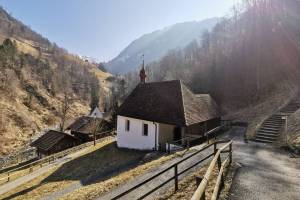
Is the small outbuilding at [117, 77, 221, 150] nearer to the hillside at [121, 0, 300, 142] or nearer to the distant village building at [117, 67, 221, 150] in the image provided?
the distant village building at [117, 67, 221, 150]

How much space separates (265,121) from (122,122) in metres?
14.1

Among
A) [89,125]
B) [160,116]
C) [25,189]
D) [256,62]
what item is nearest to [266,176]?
[160,116]

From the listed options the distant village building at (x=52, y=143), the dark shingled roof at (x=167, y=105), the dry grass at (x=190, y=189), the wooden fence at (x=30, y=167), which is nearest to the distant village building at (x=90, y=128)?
the distant village building at (x=52, y=143)

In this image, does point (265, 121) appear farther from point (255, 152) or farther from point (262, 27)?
point (262, 27)

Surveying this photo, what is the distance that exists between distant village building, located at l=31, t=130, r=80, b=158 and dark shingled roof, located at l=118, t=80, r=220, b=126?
543 inches

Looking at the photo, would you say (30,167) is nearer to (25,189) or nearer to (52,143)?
(52,143)

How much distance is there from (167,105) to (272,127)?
9.32 meters

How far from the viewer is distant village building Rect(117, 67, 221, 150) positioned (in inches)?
870

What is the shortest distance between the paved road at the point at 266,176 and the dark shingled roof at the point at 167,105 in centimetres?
774

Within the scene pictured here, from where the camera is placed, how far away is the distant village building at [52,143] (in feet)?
111

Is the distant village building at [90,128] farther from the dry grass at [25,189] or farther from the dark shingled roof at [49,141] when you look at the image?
the dry grass at [25,189]

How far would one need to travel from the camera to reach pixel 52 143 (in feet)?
111

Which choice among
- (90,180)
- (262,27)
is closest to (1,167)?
(90,180)

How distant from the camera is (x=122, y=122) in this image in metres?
26.0
